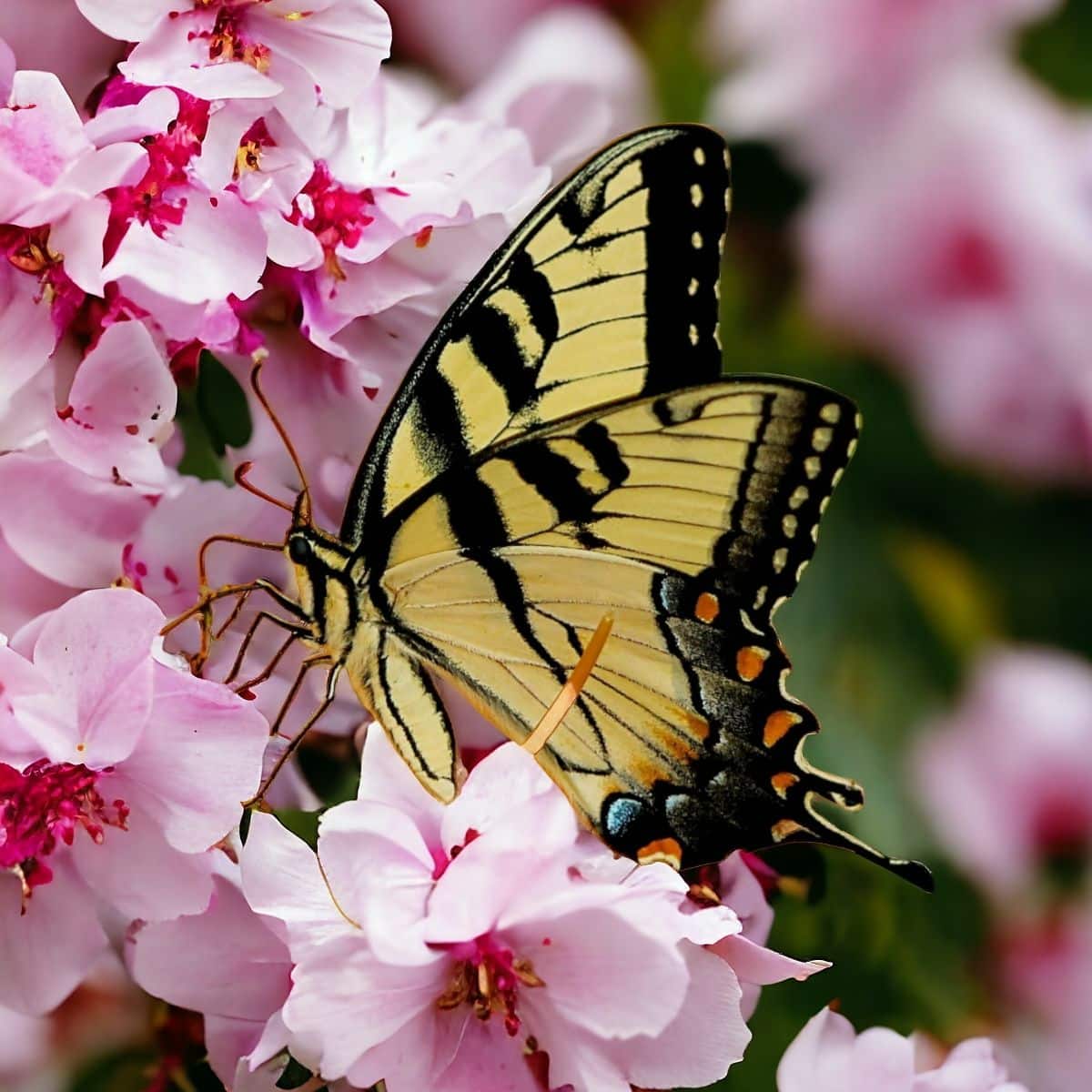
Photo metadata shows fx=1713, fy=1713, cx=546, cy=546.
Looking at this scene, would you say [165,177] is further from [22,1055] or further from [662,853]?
[22,1055]

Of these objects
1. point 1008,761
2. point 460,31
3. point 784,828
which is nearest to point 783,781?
point 784,828

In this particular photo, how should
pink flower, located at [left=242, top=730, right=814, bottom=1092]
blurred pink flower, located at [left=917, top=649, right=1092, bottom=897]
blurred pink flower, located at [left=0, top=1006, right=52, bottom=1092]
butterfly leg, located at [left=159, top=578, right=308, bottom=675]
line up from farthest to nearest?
1. blurred pink flower, located at [left=917, top=649, right=1092, bottom=897]
2. blurred pink flower, located at [left=0, top=1006, right=52, bottom=1092]
3. butterfly leg, located at [left=159, top=578, right=308, bottom=675]
4. pink flower, located at [left=242, top=730, right=814, bottom=1092]

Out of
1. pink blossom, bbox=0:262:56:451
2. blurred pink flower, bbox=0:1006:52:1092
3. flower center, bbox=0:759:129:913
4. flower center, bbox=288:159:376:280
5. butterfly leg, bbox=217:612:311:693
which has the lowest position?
blurred pink flower, bbox=0:1006:52:1092

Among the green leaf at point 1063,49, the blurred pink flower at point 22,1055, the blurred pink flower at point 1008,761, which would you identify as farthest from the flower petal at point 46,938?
the green leaf at point 1063,49

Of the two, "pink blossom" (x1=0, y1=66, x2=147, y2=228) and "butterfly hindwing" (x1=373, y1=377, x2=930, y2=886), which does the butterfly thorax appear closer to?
"butterfly hindwing" (x1=373, y1=377, x2=930, y2=886)

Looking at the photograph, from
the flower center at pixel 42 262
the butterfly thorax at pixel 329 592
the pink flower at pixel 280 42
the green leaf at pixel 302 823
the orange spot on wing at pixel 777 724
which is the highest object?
the pink flower at pixel 280 42

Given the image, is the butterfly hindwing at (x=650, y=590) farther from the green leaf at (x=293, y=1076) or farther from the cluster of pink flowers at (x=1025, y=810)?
the cluster of pink flowers at (x=1025, y=810)

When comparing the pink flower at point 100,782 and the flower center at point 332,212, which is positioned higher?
the flower center at point 332,212

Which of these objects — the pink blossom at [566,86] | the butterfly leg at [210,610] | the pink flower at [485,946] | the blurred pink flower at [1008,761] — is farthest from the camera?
the blurred pink flower at [1008,761]

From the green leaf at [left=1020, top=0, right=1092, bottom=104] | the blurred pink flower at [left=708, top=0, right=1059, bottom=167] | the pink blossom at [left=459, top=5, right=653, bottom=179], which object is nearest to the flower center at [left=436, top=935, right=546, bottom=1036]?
the pink blossom at [left=459, top=5, right=653, bottom=179]
